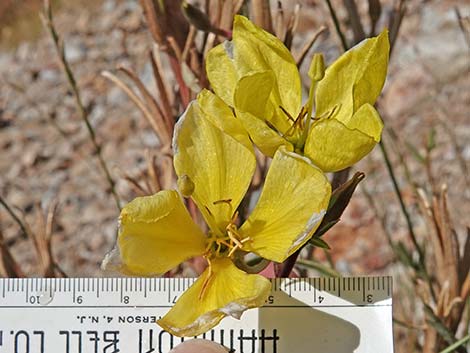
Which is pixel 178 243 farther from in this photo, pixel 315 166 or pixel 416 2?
pixel 416 2

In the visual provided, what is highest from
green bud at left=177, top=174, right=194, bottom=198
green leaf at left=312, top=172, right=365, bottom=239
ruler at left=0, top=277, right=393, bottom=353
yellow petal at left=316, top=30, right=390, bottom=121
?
yellow petal at left=316, top=30, right=390, bottom=121

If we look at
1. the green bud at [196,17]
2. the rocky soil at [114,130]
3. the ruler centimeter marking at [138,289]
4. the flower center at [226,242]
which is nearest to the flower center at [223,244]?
the flower center at [226,242]

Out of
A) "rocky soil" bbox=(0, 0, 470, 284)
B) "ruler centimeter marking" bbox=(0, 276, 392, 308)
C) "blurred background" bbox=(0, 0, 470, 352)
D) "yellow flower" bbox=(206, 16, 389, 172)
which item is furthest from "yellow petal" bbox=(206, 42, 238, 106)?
"rocky soil" bbox=(0, 0, 470, 284)

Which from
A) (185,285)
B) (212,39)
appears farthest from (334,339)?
(212,39)

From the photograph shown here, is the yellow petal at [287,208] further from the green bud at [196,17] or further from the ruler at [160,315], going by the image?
the green bud at [196,17]

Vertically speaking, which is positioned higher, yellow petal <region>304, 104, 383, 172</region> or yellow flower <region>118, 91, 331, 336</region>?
yellow petal <region>304, 104, 383, 172</region>

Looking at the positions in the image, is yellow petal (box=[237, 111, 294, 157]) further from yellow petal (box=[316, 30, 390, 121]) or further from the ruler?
the ruler

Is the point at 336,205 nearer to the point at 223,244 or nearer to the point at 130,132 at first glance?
the point at 223,244
